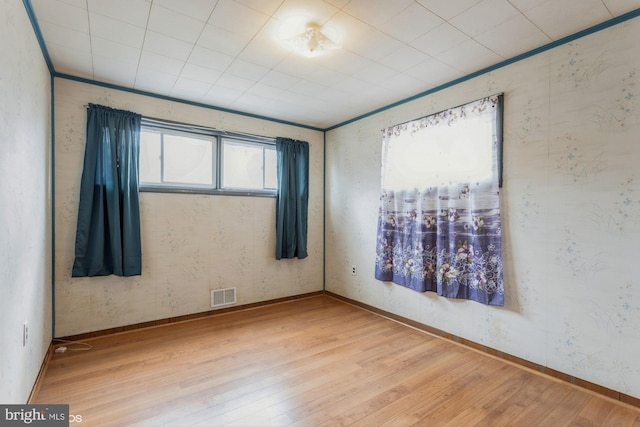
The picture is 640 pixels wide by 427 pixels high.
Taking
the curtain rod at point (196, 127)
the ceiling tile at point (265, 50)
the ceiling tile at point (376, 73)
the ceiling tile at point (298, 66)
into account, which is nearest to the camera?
the ceiling tile at point (265, 50)

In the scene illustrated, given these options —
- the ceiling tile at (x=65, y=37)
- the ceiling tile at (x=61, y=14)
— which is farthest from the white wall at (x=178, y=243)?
the ceiling tile at (x=61, y=14)

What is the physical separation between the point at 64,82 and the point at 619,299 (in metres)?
4.67

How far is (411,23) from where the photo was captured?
76.9 inches

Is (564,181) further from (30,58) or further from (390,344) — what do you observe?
(30,58)

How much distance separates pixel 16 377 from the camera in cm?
159

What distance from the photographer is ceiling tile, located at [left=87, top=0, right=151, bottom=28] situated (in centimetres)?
178

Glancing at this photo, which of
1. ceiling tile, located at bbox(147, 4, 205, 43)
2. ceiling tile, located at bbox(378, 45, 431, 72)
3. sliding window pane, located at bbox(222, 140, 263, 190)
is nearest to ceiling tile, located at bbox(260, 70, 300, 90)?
ceiling tile, located at bbox(147, 4, 205, 43)

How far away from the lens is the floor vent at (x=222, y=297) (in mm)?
3518

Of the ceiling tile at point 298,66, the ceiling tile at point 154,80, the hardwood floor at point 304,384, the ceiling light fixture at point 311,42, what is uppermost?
the ceiling tile at point 154,80

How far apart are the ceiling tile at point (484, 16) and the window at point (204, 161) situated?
2567 millimetres

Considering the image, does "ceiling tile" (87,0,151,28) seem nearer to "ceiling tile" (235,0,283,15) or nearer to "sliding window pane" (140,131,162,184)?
"ceiling tile" (235,0,283,15)

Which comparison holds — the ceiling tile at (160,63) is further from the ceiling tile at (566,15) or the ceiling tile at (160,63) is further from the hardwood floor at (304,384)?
the ceiling tile at (566,15)

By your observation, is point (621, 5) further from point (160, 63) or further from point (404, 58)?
point (160, 63)

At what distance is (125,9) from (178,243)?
2191mm
